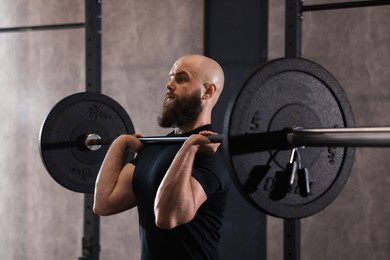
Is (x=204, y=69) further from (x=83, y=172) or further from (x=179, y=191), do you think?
(x=83, y=172)

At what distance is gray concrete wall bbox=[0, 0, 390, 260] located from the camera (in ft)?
12.8

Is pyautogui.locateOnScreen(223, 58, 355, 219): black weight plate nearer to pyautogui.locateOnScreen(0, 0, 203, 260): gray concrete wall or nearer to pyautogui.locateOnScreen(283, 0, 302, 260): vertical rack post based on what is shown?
pyautogui.locateOnScreen(283, 0, 302, 260): vertical rack post

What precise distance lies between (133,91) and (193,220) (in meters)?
2.55

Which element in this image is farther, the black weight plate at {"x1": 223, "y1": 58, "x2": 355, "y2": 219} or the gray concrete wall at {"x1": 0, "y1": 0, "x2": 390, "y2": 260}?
the gray concrete wall at {"x1": 0, "y1": 0, "x2": 390, "y2": 260}

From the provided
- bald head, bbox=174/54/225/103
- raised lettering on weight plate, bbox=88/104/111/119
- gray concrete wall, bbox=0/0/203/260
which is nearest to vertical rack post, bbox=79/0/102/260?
raised lettering on weight plate, bbox=88/104/111/119

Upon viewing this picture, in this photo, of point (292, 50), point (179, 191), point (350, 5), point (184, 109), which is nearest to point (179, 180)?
point (179, 191)

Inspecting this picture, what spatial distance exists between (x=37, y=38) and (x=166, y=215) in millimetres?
3418

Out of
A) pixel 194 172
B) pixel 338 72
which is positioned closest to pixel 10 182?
pixel 338 72

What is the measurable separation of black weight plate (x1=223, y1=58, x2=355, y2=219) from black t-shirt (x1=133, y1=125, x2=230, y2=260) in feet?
1.35

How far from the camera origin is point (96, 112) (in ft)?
11.0

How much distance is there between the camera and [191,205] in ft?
7.27

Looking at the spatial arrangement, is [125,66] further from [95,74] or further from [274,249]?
[274,249]

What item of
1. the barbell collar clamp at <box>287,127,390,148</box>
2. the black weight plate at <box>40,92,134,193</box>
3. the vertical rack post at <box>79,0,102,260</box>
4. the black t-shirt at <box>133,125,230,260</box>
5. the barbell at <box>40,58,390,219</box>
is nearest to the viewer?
the barbell collar clamp at <box>287,127,390,148</box>

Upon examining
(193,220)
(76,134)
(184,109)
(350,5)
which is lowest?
(193,220)
